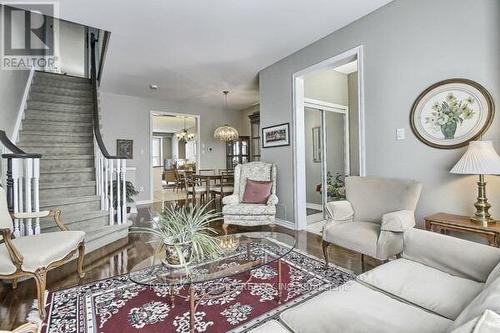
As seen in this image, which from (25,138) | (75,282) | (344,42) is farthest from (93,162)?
(344,42)

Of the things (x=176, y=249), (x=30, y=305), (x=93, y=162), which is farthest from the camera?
(x=93, y=162)

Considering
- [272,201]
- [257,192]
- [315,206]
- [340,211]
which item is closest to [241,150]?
[315,206]

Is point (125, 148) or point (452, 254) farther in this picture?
point (125, 148)

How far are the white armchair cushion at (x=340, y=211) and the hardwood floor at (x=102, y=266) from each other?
1.61 feet

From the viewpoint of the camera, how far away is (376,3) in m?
2.73

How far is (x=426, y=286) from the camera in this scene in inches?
52.8

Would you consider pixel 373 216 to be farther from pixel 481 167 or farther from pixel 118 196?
pixel 118 196

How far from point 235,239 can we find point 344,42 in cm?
273

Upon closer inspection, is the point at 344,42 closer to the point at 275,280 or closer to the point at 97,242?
the point at 275,280

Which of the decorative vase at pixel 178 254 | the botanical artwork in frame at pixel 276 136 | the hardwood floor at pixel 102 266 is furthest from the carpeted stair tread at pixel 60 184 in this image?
the botanical artwork in frame at pixel 276 136

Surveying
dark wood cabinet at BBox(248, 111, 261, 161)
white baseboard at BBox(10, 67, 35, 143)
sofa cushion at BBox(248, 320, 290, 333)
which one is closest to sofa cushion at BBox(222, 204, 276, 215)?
sofa cushion at BBox(248, 320, 290, 333)

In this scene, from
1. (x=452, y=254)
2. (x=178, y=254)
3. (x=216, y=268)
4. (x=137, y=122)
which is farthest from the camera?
(x=137, y=122)

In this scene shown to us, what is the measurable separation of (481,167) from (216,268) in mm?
2068

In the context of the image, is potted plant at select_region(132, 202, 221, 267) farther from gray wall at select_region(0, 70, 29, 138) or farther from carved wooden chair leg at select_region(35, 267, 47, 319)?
gray wall at select_region(0, 70, 29, 138)
